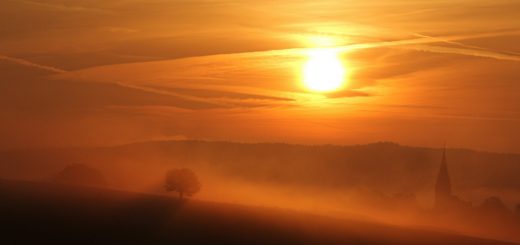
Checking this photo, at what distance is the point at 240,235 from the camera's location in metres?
183

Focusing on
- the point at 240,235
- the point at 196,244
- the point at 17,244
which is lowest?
the point at 17,244

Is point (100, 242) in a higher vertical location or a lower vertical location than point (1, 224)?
lower

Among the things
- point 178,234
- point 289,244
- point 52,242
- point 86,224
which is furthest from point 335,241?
point 52,242

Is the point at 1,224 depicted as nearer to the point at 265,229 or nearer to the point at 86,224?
the point at 86,224

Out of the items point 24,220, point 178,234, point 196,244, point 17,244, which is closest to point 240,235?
point 178,234

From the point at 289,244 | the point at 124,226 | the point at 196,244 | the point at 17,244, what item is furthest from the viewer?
the point at 124,226

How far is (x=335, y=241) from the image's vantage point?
605ft

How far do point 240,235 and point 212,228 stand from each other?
9.80 meters

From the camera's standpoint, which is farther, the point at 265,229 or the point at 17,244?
the point at 265,229

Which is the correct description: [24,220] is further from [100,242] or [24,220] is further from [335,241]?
[335,241]

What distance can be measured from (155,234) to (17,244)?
3507 cm

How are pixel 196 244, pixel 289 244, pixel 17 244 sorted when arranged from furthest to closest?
pixel 289 244 → pixel 196 244 → pixel 17 244

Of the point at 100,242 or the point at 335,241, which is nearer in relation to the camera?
the point at 100,242

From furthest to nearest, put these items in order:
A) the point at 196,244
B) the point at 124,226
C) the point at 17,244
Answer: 1. the point at 124,226
2. the point at 196,244
3. the point at 17,244
